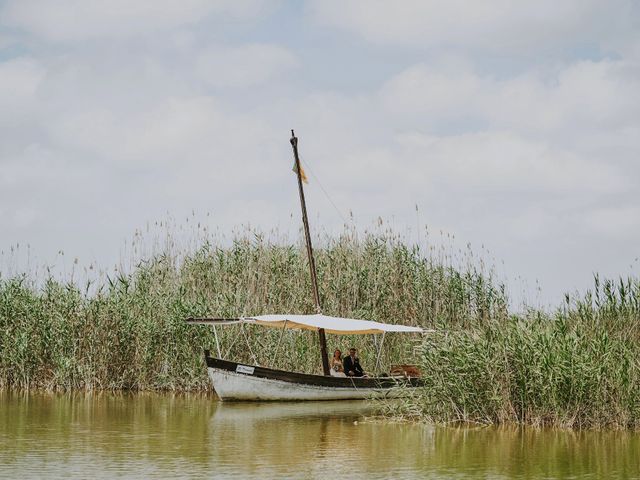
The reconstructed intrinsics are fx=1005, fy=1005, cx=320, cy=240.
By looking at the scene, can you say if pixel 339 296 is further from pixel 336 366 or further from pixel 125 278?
pixel 125 278

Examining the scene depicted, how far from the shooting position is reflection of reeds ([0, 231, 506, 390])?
24.3 metres

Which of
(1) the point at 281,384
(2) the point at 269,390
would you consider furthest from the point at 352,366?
(2) the point at 269,390

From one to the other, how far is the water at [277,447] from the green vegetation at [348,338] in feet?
2.24

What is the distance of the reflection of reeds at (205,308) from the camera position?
24.3 meters

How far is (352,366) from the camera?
23.8m

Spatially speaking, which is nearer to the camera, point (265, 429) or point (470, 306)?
point (265, 429)

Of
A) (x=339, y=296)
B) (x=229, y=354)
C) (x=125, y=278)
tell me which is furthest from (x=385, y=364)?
(x=125, y=278)

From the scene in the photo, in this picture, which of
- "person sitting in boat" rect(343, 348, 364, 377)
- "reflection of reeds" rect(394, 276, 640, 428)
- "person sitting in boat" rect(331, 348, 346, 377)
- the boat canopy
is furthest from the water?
"person sitting in boat" rect(343, 348, 364, 377)

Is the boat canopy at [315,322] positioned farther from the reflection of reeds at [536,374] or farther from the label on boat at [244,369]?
the reflection of reeds at [536,374]

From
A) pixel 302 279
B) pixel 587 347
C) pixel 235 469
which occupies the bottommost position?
pixel 235 469

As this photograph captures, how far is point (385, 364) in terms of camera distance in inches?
1017

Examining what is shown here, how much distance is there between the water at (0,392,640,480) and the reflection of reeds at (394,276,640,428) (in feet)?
1.37

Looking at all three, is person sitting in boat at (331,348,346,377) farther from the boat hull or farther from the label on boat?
the label on boat

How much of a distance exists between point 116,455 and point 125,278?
12965mm
